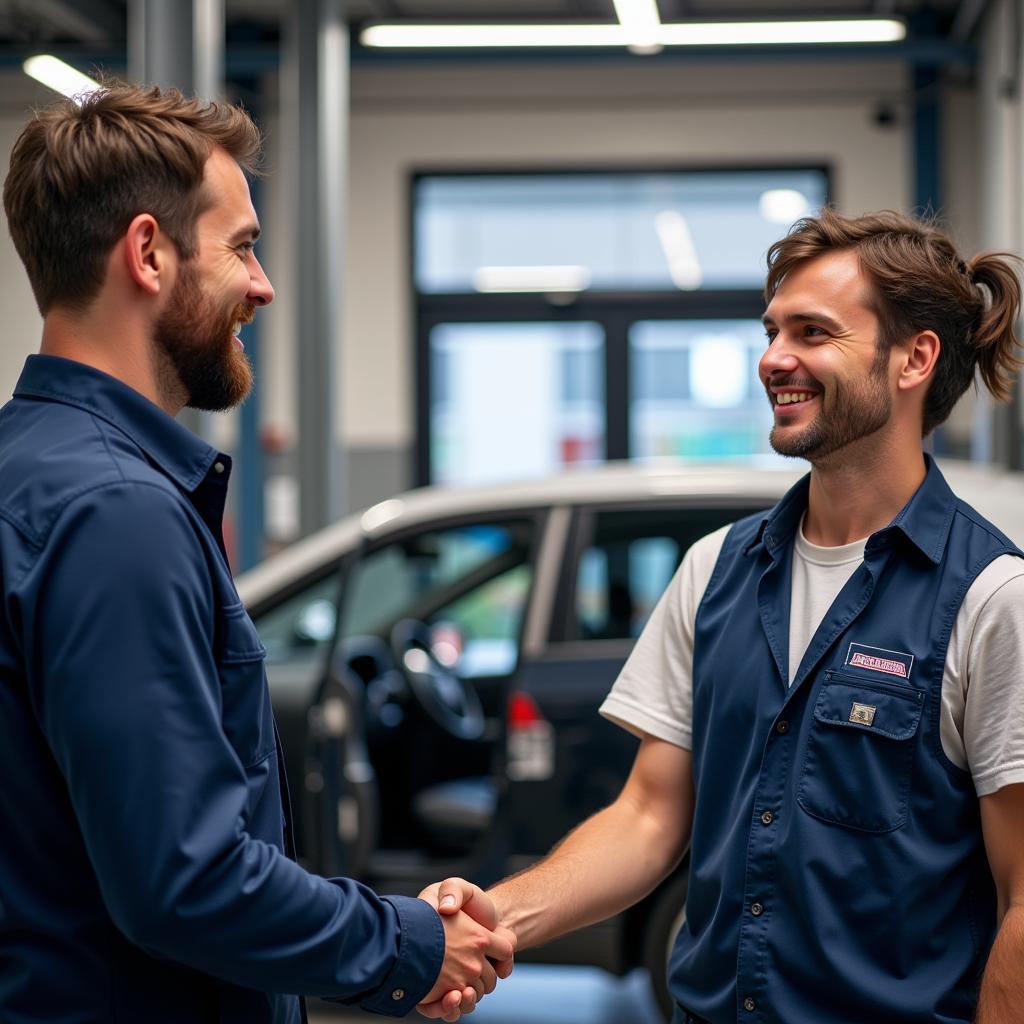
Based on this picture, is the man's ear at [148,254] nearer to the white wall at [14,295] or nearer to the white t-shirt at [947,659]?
the white t-shirt at [947,659]

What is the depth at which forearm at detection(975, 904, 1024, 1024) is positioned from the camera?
1.70m

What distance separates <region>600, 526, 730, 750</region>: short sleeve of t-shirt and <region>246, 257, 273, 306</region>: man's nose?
2.45 ft

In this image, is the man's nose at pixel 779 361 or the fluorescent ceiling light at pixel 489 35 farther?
the fluorescent ceiling light at pixel 489 35

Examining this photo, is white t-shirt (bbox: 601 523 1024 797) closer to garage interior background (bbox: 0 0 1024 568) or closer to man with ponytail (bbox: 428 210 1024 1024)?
man with ponytail (bbox: 428 210 1024 1024)

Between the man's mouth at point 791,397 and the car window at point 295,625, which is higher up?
the man's mouth at point 791,397

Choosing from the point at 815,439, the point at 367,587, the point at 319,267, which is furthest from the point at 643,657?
the point at 367,587

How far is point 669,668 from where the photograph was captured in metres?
2.17

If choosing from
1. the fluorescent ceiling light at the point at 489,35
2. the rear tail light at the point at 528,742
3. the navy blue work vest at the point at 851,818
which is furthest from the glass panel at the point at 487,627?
the navy blue work vest at the point at 851,818

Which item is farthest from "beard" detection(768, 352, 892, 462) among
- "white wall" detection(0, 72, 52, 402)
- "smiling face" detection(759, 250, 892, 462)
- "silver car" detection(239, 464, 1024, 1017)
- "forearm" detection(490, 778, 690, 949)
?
"silver car" detection(239, 464, 1024, 1017)

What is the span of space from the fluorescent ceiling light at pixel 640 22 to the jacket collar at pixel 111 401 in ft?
24.1

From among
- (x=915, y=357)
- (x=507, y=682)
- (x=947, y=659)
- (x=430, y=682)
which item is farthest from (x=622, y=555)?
(x=947, y=659)

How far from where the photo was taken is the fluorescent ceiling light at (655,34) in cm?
874

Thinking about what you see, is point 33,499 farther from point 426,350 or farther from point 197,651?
point 426,350

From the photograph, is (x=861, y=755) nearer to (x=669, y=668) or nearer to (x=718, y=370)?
(x=669, y=668)
